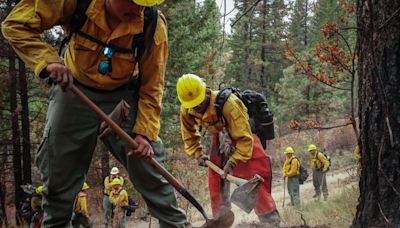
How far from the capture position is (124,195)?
10906 millimetres

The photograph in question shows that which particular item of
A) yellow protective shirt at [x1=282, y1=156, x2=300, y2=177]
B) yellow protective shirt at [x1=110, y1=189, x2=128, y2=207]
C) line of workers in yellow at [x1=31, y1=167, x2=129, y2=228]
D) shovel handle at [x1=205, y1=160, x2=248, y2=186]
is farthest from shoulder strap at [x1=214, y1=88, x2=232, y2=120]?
yellow protective shirt at [x1=282, y1=156, x2=300, y2=177]

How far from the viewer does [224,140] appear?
639 cm

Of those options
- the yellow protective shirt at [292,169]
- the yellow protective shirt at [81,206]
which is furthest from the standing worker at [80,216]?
the yellow protective shirt at [292,169]

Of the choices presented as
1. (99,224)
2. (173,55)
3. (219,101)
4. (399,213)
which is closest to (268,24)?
(173,55)

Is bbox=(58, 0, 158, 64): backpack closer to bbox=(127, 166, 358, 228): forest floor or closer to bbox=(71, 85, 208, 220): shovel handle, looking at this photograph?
bbox=(71, 85, 208, 220): shovel handle

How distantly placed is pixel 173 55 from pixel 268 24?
21.2 m

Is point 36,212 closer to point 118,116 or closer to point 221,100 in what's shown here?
point 221,100

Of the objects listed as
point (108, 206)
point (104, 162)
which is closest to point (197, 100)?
point (108, 206)

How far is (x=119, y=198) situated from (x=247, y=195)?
6073 mm

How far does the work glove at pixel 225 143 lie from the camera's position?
6264 millimetres

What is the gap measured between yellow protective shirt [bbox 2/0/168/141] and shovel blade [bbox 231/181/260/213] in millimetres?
2345

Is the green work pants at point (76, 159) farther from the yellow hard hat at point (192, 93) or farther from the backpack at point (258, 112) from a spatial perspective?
the backpack at point (258, 112)

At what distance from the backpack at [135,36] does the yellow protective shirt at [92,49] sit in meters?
0.03

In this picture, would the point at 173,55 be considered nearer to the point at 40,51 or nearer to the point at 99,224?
the point at 99,224
